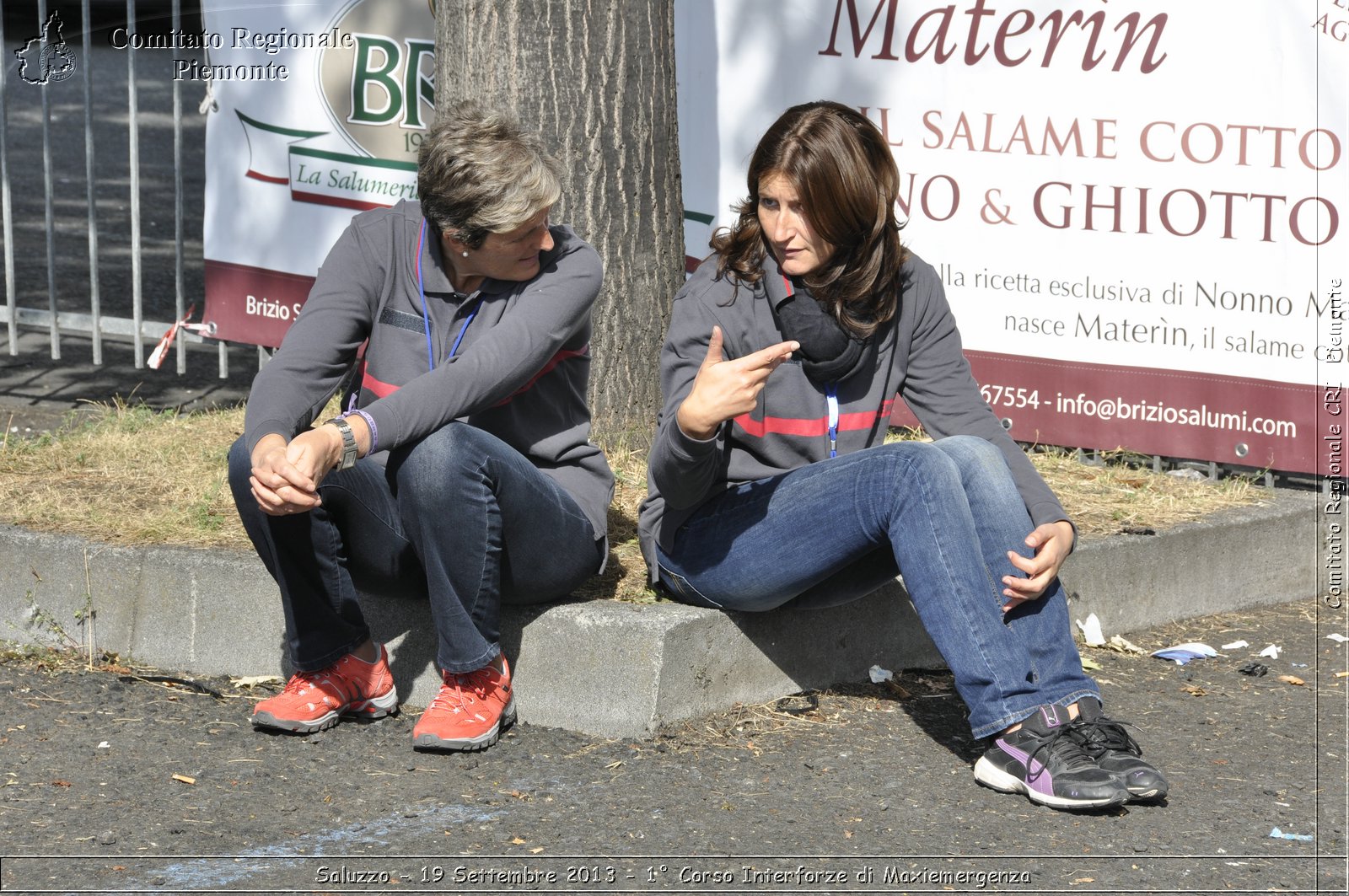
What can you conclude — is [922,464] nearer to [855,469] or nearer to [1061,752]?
[855,469]

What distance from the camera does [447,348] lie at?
349cm

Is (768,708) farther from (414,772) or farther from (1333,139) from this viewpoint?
(1333,139)

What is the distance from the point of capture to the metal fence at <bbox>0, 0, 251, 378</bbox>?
617 cm

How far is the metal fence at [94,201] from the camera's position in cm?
617

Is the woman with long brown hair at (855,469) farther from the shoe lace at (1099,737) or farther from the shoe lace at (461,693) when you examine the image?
the shoe lace at (461,693)

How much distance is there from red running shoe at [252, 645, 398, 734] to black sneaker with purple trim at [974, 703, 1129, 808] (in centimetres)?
138

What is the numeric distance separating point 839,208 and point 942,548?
762 millimetres

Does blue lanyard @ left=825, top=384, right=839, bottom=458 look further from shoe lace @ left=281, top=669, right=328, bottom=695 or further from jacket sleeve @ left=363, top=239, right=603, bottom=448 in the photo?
shoe lace @ left=281, top=669, right=328, bottom=695

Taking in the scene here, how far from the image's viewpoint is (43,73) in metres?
6.18

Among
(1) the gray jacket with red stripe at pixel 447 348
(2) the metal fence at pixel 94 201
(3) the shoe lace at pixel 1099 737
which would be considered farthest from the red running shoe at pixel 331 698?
(2) the metal fence at pixel 94 201

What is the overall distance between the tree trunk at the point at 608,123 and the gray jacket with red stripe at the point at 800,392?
3.96ft

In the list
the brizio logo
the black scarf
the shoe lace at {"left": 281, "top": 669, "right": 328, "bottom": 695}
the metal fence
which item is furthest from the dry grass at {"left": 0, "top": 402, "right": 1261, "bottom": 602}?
the brizio logo

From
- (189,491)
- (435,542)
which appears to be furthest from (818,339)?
(189,491)

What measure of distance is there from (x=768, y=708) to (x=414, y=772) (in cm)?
86
